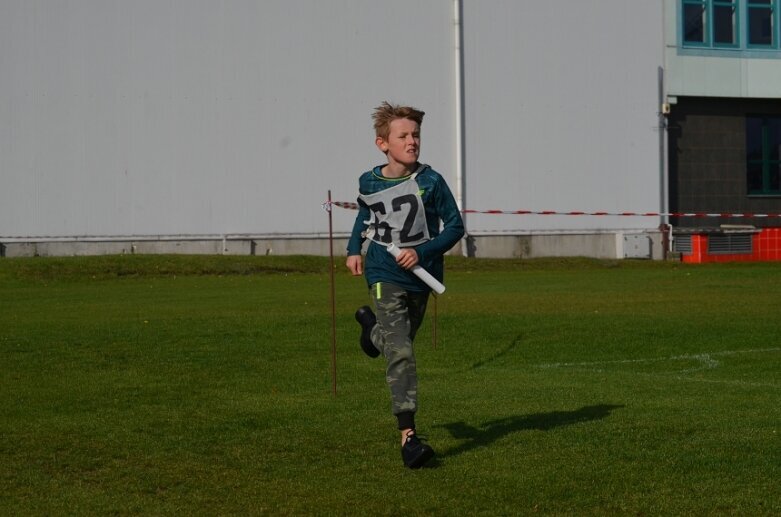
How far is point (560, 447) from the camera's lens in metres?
8.38

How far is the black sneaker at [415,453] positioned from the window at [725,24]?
35447 millimetres

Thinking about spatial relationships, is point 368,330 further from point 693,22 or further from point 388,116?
point 693,22

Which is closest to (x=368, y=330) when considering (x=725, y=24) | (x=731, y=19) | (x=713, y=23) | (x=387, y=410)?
(x=387, y=410)

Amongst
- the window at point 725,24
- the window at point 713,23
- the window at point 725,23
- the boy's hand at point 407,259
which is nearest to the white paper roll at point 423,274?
the boy's hand at point 407,259

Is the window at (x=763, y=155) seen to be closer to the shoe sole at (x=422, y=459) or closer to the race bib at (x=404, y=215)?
the race bib at (x=404, y=215)

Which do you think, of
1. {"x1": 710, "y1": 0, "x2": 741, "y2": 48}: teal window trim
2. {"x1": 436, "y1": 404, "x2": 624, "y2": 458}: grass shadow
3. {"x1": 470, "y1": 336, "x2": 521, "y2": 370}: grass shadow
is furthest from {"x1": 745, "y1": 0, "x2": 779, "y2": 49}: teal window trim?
{"x1": 436, "y1": 404, "x2": 624, "y2": 458}: grass shadow

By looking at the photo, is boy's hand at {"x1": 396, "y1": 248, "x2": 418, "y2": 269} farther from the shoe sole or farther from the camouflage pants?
the shoe sole

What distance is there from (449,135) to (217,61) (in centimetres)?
652

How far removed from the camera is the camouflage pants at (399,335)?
809 cm

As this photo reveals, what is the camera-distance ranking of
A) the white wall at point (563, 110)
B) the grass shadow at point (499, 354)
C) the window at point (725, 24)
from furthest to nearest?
the window at point (725, 24)
the white wall at point (563, 110)
the grass shadow at point (499, 354)

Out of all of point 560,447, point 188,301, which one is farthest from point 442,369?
point 188,301

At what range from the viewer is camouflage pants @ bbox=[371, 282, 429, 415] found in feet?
26.6

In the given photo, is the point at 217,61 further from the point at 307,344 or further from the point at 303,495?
the point at 303,495

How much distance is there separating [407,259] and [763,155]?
119 ft
